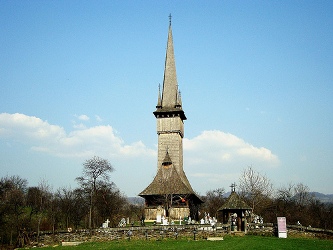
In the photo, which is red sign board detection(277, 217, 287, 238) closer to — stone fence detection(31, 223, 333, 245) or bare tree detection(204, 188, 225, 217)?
stone fence detection(31, 223, 333, 245)

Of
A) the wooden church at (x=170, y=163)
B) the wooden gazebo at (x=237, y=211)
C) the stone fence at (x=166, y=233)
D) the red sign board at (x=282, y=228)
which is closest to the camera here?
the red sign board at (x=282, y=228)

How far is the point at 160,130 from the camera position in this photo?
55.9m

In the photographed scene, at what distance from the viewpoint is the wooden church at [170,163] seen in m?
49.5

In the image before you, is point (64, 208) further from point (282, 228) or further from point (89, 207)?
point (282, 228)

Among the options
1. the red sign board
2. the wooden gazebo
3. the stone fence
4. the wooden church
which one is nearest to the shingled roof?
the wooden church

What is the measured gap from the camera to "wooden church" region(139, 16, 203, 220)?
49509 mm

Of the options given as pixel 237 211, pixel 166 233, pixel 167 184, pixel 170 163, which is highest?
pixel 170 163

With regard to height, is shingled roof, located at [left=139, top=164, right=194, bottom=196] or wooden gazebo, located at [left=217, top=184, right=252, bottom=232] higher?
shingled roof, located at [left=139, top=164, right=194, bottom=196]

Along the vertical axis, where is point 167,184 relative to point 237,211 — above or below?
above

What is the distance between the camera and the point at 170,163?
53969mm

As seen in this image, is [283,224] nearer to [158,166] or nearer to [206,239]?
[206,239]

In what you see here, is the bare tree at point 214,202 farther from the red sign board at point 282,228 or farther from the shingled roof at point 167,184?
the red sign board at point 282,228

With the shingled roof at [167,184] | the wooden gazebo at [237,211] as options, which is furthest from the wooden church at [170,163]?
the wooden gazebo at [237,211]

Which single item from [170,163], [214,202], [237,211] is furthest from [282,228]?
[214,202]
